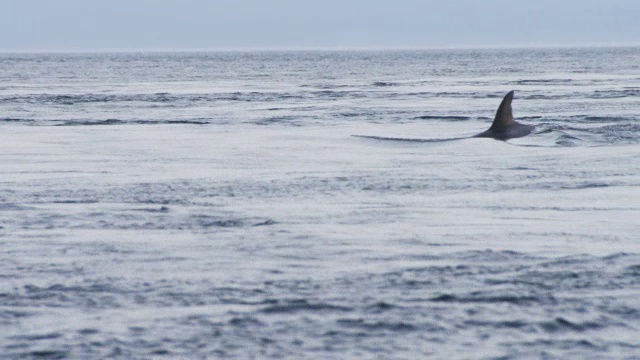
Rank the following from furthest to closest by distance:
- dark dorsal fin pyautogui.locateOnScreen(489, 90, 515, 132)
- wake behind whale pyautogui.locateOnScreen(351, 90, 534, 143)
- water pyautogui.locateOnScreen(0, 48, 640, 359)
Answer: dark dorsal fin pyautogui.locateOnScreen(489, 90, 515, 132), wake behind whale pyautogui.locateOnScreen(351, 90, 534, 143), water pyautogui.locateOnScreen(0, 48, 640, 359)

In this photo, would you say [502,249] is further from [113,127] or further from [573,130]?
[113,127]

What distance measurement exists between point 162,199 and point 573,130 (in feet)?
39.1

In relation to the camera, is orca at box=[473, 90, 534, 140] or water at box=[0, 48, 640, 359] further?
orca at box=[473, 90, 534, 140]

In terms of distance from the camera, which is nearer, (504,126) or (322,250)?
(322,250)

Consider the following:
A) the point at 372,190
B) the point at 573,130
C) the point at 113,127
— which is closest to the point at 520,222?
the point at 372,190

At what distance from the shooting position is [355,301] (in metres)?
7.68

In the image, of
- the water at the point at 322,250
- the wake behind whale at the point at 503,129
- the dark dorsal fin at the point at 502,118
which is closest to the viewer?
the water at the point at 322,250

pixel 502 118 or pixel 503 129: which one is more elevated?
pixel 502 118

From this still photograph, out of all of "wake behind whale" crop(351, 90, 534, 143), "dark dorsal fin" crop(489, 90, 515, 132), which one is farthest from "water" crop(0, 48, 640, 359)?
"dark dorsal fin" crop(489, 90, 515, 132)

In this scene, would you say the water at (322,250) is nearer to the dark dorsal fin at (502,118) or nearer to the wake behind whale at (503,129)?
the wake behind whale at (503,129)

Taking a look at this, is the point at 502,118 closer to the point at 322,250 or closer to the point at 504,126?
the point at 504,126

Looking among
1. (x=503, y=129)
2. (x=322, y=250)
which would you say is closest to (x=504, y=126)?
(x=503, y=129)

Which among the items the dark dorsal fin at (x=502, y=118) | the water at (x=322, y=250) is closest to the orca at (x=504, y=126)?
the dark dorsal fin at (x=502, y=118)

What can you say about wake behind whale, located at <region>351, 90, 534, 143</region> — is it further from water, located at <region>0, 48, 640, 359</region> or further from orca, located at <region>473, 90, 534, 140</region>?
water, located at <region>0, 48, 640, 359</region>
